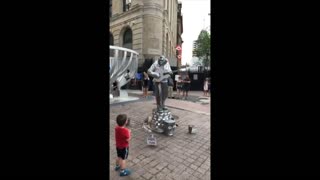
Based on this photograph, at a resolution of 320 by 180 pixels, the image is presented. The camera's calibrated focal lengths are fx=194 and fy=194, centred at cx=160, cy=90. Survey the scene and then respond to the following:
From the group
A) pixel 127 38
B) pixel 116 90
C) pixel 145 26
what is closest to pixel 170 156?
pixel 116 90

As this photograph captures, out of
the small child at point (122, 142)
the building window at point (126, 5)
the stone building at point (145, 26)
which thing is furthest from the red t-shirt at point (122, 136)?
the building window at point (126, 5)

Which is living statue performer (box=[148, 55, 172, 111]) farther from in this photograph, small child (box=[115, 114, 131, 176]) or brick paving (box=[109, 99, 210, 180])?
small child (box=[115, 114, 131, 176])

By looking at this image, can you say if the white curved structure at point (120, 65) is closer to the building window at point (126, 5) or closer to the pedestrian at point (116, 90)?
the pedestrian at point (116, 90)

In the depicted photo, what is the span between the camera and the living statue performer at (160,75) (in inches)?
226

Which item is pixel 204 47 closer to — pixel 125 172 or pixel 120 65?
pixel 120 65

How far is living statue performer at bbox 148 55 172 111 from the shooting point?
5.74 meters

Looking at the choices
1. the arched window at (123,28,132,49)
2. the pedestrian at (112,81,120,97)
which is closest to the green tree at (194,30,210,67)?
the arched window at (123,28,132,49)

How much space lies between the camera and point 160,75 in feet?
19.0
